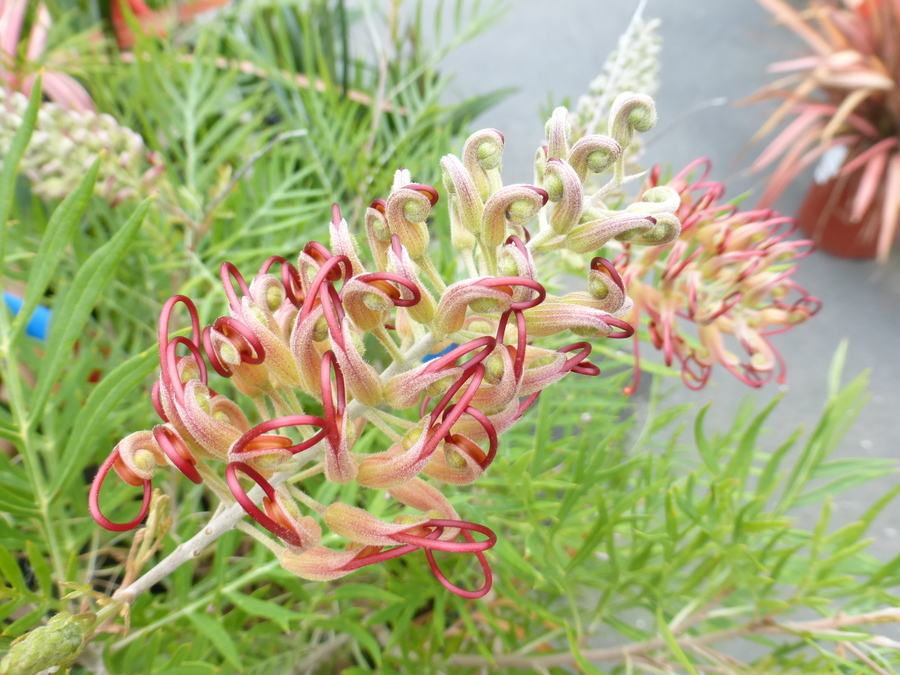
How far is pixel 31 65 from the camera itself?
16.4 inches

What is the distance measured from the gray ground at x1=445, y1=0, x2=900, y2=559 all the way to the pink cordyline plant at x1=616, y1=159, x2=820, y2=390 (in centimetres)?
50

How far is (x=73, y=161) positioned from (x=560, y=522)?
0.30 metres

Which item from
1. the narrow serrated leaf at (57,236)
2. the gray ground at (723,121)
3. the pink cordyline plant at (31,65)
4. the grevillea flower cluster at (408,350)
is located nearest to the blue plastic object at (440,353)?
the grevillea flower cluster at (408,350)

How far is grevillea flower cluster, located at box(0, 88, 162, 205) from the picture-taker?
0.32 m

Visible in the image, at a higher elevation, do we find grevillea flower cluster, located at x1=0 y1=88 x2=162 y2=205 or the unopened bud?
grevillea flower cluster, located at x1=0 y1=88 x2=162 y2=205

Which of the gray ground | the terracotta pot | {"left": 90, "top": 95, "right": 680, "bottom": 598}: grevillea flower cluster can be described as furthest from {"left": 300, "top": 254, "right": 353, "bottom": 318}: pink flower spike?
the terracotta pot

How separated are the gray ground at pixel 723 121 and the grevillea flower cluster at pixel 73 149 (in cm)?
60

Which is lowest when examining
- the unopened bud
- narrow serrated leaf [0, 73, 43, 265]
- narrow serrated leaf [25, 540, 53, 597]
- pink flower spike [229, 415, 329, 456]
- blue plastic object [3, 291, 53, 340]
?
narrow serrated leaf [25, 540, 53, 597]

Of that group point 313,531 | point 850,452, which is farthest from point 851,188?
point 313,531

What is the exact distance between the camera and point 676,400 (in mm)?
771

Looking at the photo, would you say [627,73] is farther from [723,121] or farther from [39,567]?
[723,121]

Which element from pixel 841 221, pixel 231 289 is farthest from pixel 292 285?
pixel 841 221

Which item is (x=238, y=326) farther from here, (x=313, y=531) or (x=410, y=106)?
(x=410, y=106)

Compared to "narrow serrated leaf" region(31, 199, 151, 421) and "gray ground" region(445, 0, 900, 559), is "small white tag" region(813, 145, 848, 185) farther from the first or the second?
"narrow serrated leaf" region(31, 199, 151, 421)
